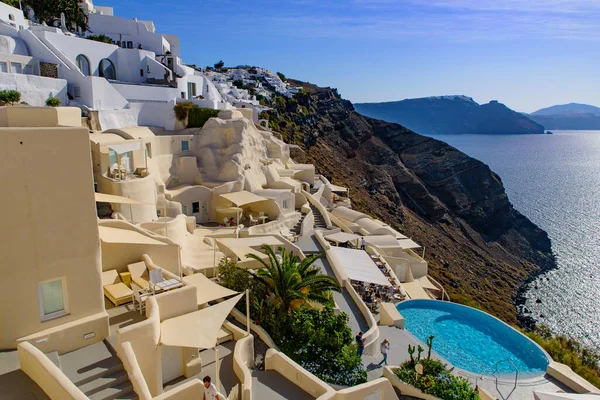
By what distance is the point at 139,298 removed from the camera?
39.2 ft

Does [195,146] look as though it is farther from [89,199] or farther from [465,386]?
[465,386]

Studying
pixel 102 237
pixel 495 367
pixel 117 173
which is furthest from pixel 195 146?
pixel 495 367

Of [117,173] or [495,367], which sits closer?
[495,367]

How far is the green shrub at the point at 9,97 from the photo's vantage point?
2238 cm

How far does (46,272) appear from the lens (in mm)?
9875

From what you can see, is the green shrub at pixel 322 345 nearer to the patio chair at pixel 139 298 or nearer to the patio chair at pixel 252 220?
the patio chair at pixel 139 298

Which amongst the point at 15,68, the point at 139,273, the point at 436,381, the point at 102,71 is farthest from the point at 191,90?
the point at 436,381

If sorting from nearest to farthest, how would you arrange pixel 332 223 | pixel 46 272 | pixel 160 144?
pixel 46 272
pixel 160 144
pixel 332 223

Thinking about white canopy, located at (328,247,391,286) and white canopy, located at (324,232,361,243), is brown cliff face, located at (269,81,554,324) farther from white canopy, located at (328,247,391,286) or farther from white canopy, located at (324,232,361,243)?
white canopy, located at (328,247,391,286)

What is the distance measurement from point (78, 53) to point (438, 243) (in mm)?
52484

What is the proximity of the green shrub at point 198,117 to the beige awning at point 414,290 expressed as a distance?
761 inches

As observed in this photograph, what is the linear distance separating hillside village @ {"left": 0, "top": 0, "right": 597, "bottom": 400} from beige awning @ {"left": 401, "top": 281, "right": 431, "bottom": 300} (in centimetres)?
15

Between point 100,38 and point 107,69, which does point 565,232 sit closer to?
point 107,69

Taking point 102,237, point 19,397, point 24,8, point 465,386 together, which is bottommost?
point 465,386
